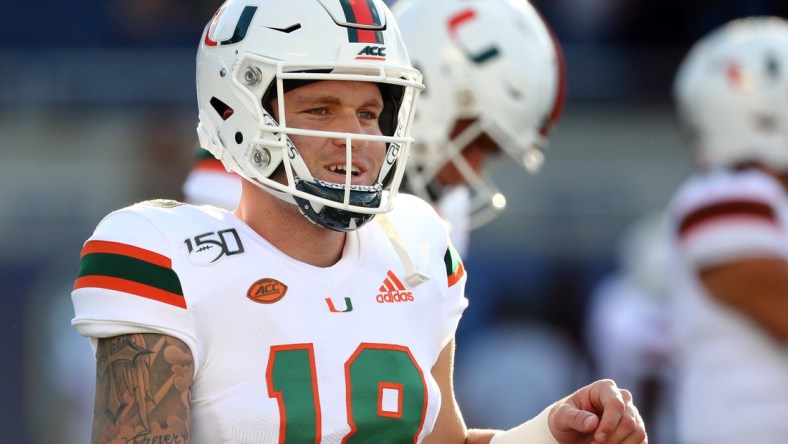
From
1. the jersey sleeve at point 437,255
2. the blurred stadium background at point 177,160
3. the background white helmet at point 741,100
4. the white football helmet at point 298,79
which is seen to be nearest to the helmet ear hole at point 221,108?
the white football helmet at point 298,79

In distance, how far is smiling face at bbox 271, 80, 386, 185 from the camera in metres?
2.53

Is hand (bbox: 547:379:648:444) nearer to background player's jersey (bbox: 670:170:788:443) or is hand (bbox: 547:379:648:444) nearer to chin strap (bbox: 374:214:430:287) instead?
chin strap (bbox: 374:214:430:287)

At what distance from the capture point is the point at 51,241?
821cm

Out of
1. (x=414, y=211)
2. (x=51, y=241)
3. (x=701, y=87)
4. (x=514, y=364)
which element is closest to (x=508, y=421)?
(x=514, y=364)

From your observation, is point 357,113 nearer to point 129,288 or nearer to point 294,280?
point 294,280

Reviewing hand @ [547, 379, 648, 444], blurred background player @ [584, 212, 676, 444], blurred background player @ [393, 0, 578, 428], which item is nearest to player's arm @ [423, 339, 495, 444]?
hand @ [547, 379, 648, 444]

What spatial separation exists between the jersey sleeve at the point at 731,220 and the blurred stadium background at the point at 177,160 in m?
3.50

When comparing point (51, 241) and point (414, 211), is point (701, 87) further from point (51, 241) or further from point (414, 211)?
point (51, 241)

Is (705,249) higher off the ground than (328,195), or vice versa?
(328,195)

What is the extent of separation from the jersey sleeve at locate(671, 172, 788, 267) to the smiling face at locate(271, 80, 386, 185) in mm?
2142

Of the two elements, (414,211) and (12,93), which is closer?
(414,211)

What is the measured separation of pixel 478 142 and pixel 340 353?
1.73 meters

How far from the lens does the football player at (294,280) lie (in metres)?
2.36

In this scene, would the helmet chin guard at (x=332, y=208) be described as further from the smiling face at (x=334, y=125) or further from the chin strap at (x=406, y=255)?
the chin strap at (x=406, y=255)
